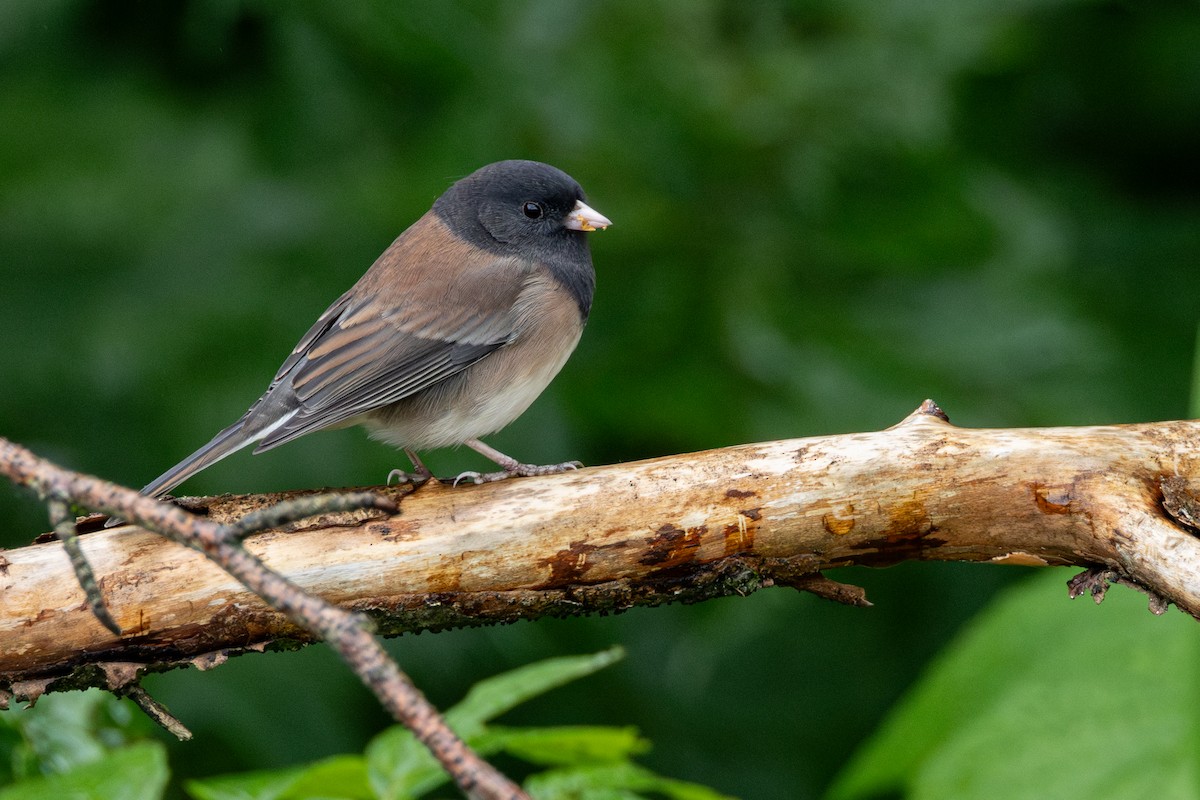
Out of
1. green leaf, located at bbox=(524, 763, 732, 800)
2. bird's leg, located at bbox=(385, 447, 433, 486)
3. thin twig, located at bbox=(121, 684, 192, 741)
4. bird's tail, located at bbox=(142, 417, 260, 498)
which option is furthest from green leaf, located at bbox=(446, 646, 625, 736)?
bird's tail, located at bbox=(142, 417, 260, 498)

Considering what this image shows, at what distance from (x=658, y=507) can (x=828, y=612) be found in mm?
1613

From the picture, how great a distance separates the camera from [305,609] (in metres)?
0.95

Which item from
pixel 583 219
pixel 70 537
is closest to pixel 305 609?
pixel 70 537

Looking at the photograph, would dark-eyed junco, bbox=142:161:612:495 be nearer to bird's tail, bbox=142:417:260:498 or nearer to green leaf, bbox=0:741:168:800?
bird's tail, bbox=142:417:260:498

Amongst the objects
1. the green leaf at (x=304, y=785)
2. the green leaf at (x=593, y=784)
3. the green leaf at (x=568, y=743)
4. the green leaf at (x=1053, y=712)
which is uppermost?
the green leaf at (x=1053, y=712)

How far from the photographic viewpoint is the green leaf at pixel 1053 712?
1.83 m

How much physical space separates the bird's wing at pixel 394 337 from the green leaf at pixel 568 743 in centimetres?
73

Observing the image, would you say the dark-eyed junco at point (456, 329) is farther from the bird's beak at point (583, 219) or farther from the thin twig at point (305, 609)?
the thin twig at point (305, 609)

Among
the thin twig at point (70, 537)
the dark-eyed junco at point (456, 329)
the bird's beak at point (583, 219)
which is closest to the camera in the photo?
the thin twig at point (70, 537)

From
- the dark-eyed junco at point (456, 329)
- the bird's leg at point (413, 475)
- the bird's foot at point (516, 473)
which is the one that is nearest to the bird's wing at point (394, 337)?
the dark-eyed junco at point (456, 329)

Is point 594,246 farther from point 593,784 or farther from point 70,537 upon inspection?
point 70,537

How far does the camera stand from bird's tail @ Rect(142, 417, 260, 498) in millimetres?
1836

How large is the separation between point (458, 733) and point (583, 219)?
134 cm

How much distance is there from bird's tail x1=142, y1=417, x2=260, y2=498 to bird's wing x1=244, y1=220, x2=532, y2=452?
3 cm
